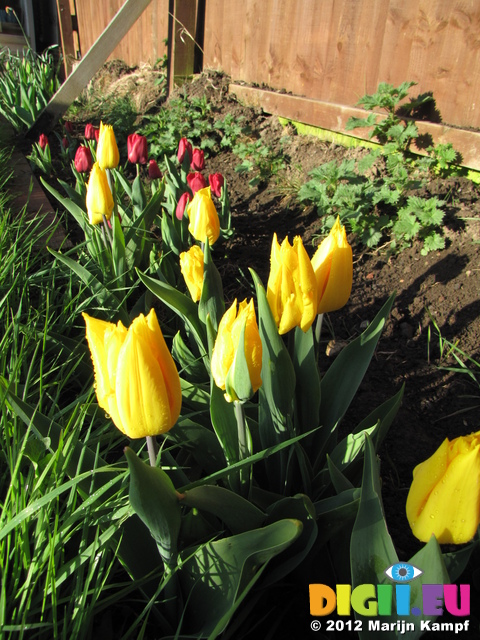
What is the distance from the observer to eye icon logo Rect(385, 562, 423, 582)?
2.43ft

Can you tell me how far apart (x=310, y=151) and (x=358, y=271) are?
1281 millimetres

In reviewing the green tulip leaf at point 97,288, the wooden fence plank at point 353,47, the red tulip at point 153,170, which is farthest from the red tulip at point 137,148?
the wooden fence plank at point 353,47

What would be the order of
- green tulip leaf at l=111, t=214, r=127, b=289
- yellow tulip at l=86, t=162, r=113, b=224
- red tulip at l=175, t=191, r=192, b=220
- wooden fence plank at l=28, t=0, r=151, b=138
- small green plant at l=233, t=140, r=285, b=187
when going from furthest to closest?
wooden fence plank at l=28, t=0, r=151, b=138 → small green plant at l=233, t=140, r=285, b=187 → red tulip at l=175, t=191, r=192, b=220 → green tulip leaf at l=111, t=214, r=127, b=289 → yellow tulip at l=86, t=162, r=113, b=224

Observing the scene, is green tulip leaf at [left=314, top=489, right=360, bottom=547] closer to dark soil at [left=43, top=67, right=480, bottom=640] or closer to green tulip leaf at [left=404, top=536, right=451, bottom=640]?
green tulip leaf at [left=404, top=536, right=451, bottom=640]

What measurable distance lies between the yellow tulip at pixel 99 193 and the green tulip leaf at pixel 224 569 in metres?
1.22

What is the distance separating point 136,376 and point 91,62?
409 centimetres

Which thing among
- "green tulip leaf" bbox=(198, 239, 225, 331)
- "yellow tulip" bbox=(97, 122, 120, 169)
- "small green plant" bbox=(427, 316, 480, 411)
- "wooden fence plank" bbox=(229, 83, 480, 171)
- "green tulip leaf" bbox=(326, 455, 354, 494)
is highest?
"wooden fence plank" bbox=(229, 83, 480, 171)

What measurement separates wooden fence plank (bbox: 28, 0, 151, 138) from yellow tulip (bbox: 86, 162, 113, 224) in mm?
2783

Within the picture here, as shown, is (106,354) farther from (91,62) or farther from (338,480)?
(91,62)

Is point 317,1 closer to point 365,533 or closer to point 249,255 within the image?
point 249,255

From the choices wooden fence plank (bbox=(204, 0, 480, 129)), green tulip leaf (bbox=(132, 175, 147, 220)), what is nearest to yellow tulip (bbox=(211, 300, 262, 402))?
green tulip leaf (bbox=(132, 175, 147, 220))

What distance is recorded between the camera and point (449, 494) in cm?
71

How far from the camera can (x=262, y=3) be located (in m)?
3.88

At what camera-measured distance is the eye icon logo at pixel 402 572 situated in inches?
29.2
